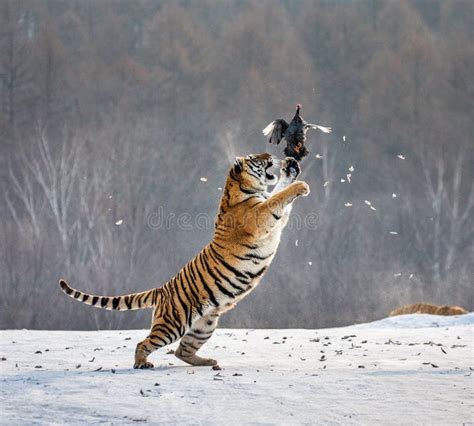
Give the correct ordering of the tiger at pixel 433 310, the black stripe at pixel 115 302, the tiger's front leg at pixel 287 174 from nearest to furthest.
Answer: the tiger's front leg at pixel 287 174
the black stripe at pixel 115 302
the tiger at pixel 433 310

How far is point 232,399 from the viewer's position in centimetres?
539

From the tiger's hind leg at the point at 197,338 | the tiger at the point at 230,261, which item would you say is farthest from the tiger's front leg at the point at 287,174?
the tiger's hind leg at the point at 197,338

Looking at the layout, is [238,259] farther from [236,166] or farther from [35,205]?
[35,205]

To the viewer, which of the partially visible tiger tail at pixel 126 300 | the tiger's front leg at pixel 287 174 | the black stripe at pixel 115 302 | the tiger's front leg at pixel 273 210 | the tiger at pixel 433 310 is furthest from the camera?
the tiger at pixel 433 310

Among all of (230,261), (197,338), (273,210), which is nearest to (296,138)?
(273,210)

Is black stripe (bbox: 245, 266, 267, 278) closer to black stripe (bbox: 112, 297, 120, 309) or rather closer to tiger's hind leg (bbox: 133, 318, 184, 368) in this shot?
tiger's hind leg (bbox: 133, 318, 184, 368)

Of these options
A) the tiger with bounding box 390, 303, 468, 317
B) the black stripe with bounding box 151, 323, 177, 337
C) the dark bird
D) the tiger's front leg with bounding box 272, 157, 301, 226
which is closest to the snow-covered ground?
the black stripe with bounding box 151, 323, 177, 337

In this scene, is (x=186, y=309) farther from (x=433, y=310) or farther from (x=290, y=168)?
(x=433, y=310)

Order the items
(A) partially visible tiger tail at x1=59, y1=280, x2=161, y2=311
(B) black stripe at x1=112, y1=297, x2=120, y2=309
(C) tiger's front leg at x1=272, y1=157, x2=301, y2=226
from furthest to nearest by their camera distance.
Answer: (B) black stripe at x1=112, y1=297, x2=120, y2=309
(A) partially visible tiger tail at x1=59, y1=280, x2=161, y2=311
(C) tiger's front leg at x1=272, y1=157, x2=301, y2=226

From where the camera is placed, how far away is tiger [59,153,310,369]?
666 cm

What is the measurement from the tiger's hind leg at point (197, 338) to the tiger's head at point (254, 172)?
1.17 meters

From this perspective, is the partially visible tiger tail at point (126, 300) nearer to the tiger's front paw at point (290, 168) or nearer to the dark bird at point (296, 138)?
the tiger's front paw at point (290, 168)

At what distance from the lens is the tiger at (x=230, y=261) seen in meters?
6.66

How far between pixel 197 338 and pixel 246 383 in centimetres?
126
